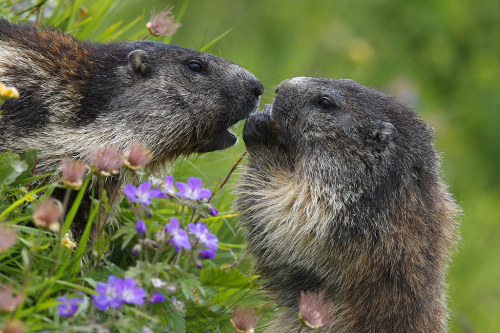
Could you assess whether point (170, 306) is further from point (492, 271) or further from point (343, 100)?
point (492, 271)

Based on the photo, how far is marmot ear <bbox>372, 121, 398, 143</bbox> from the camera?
4.39 m

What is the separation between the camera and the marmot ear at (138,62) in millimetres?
4406

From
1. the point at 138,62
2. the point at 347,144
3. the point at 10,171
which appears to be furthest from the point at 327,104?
the point at 10,171

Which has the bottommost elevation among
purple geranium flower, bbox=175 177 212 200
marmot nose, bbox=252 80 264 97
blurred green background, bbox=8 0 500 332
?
purple geranium flower, bbox=175 177 212 200

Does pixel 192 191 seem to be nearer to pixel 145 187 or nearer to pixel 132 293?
pixel 145 187

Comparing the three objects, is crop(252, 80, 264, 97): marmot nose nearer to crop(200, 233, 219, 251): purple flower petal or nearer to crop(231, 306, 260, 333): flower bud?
crop(200, 233, 219, 251): purple flower petal

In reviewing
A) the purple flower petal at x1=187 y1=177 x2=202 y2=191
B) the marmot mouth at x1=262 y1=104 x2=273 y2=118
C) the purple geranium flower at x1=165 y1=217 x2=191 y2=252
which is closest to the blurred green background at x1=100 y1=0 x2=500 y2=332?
the marmot mouth at x1=262 y1=104 x2=273 y2=118

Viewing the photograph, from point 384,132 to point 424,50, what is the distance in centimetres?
707

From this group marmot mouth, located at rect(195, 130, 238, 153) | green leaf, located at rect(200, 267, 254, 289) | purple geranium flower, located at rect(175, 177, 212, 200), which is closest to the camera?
purple geranium flower, located at rect(175, 177, 212, 200)

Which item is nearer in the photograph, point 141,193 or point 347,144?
point 141,193

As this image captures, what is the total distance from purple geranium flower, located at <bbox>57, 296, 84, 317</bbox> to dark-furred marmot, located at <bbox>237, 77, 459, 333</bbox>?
1618mm

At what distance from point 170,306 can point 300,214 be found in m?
1.18

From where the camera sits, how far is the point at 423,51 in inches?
434

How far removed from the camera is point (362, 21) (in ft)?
34.7
